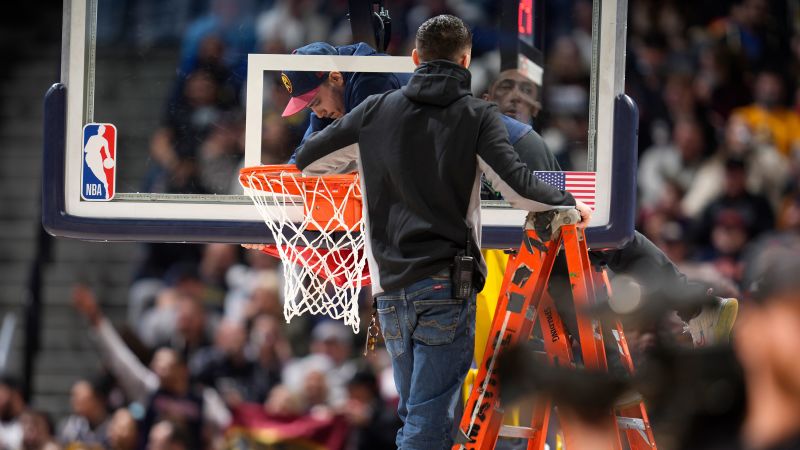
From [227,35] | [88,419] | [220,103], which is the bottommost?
[88,419]

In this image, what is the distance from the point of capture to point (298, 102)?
4516mm

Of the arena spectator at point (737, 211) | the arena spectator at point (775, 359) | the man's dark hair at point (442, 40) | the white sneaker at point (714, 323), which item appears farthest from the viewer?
the arena spectator at point (737, 211)

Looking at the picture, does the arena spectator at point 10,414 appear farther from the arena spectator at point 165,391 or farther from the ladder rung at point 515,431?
the ladder rung at point 515,431

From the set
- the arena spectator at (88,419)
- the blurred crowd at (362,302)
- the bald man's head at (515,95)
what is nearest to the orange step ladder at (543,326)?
the bald man's head at (515,95)

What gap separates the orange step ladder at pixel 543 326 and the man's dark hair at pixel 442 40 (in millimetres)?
538

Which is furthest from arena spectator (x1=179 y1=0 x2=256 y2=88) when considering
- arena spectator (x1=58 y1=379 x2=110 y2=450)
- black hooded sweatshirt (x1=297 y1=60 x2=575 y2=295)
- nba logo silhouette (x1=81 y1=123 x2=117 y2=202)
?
arena spectator (x1=58 y1=379 x2=110 y2=450)

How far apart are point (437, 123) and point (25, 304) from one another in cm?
577

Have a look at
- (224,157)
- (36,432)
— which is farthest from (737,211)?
(36,432)

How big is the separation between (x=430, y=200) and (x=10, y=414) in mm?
5250

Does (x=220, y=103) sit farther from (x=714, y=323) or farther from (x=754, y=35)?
(x=754, y=35)

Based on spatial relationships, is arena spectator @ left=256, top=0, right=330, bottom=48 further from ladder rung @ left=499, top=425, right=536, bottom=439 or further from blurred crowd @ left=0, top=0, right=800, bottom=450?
blurred crowd @ left=0, top=0, right=800, bottom=450

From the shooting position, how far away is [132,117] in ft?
15.4

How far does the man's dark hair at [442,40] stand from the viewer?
3.57 meters

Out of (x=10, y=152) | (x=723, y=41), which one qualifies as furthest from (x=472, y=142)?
(x=10, y=152)
